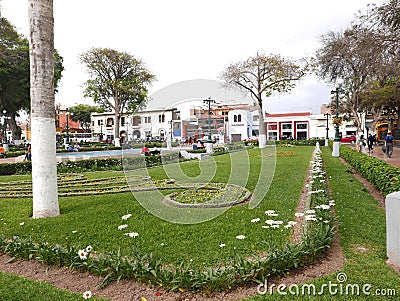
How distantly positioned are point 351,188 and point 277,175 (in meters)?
2.65

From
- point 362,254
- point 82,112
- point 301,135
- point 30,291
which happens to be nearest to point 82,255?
point 30,291

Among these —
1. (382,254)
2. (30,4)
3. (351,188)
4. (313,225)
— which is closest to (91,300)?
(313,225)

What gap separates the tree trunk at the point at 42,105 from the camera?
5766mm

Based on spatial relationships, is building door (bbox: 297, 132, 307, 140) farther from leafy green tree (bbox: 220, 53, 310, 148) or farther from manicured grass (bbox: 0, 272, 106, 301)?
manicured grass (bbox: 0, 272, 106, 301)

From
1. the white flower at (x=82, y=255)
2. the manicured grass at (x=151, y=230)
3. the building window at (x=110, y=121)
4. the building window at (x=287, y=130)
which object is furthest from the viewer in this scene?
the building window at (x=110, y=121)

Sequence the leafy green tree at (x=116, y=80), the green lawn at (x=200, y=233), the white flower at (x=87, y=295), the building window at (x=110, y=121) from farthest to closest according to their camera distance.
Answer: the building window at (x=110, y=121) < the leafy green tree at (x=116, y=80) < the green lawn at (x=200, y=233) < the white flower at (x=87, y=295)

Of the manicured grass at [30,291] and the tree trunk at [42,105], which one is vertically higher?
the tree trunk at [42,105]

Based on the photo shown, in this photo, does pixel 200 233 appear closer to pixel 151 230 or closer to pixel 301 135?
pixel 151 230

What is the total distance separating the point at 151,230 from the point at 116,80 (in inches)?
1358

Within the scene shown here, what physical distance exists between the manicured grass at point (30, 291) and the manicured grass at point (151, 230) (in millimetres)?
937

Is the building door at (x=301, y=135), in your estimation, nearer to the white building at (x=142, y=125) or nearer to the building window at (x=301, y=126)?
the building window at (x=301, y=126)

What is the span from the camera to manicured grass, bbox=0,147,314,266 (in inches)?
165

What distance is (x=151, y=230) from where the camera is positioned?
5090 mm

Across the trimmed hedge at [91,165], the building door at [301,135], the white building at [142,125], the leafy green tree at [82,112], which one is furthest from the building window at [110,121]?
the trimmed hedge at [91,165]
